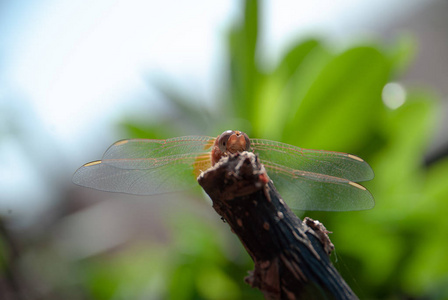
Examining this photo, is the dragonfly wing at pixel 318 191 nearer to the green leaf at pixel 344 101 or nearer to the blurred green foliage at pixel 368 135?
the blurred green foliage at pixel 368 135

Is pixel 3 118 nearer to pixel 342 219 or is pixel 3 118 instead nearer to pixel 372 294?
pixel 342 219

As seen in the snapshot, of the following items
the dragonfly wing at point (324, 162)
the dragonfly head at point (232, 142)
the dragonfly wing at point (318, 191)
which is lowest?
the dragonfly wing at point (318, 191)

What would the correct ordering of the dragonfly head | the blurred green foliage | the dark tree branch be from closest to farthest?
the dark tree branch < the dragonfly head < the blurred green foliage

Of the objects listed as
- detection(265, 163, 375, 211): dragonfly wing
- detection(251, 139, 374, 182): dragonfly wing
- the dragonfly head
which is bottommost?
detection(265, 163, 375, 211): dragonfly wing

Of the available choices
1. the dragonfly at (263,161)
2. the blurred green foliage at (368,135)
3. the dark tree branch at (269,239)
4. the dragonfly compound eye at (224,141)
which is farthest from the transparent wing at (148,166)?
the blurred green foliage at (368,135)

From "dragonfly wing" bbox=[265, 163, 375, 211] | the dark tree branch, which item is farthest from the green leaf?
the dark tree branch

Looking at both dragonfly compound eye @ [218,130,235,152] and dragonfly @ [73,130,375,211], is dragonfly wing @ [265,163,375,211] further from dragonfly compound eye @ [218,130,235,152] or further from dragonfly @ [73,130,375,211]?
dragonfly compound eye @ [218,130,235,152]

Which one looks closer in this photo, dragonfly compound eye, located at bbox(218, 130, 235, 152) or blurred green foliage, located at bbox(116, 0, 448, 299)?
dragonfly compound eye, located at bbox(218, 130, 235, 152)
